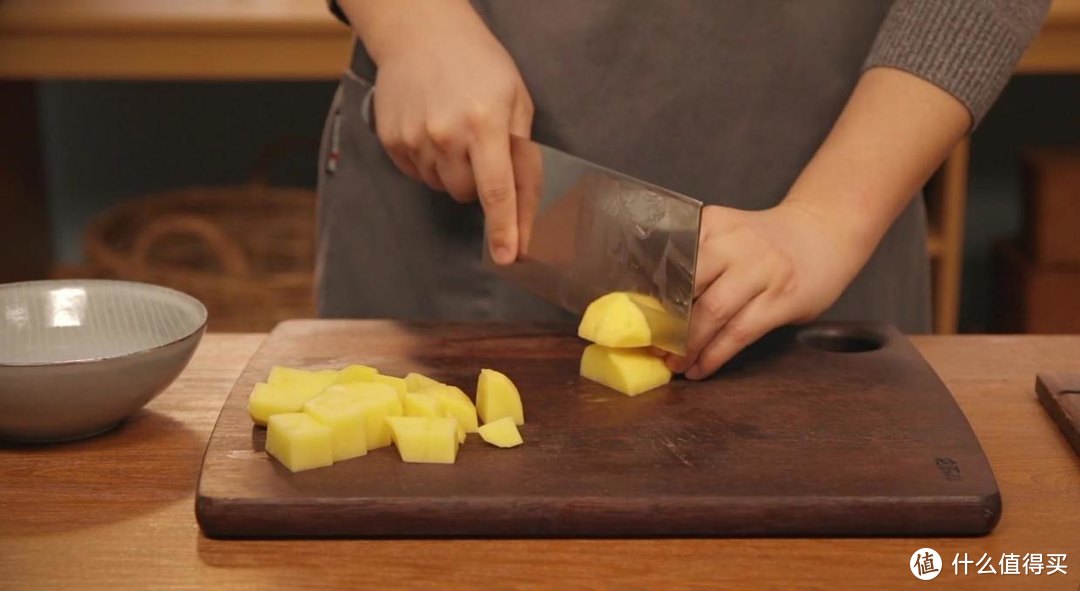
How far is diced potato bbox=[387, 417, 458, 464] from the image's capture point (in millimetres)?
887

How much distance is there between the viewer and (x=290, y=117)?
3018 mm

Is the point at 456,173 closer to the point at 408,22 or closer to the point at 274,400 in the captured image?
the point at 408,22

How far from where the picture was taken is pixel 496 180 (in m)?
1.13

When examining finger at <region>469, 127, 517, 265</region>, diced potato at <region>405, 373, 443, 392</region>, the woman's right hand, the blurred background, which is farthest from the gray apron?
the blurred background

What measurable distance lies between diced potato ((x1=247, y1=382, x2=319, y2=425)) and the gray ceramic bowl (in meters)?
0.08

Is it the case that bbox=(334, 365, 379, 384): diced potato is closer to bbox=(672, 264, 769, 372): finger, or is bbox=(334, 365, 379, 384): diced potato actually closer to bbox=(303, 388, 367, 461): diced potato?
bbox=(303, 388, 367, 461): diced potato

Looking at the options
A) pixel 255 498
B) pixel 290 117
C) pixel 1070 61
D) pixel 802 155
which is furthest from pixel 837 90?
pixel 290 117

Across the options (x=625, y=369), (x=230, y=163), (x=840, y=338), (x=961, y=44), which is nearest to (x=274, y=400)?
(x=625, y=369)

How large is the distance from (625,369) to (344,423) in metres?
0.25

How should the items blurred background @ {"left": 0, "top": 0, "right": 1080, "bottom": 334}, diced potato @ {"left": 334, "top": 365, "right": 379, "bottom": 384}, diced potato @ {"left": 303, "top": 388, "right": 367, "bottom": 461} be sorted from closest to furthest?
diced potato @ {"left": 303, "top": 388, "right": 367, "bottom": 461} < diced potato @ {"left": 334, "top": 365, "right": 379, "bottom": 384} < blurred background @ {"left": 0, "top": 0, "right": 1080, "bottom": 334}

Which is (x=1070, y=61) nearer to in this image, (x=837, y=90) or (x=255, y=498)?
(x=837, y=90)

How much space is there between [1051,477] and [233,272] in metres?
1.80

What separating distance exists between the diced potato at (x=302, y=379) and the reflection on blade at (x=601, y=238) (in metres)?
0.26

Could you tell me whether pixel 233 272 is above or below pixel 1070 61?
below
